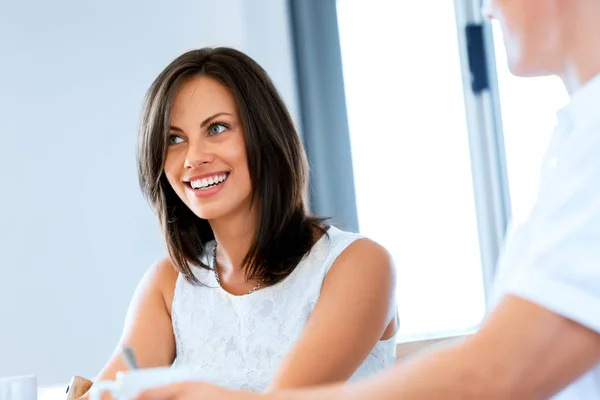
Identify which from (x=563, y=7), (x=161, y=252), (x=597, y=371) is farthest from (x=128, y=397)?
(x=161, y=252)

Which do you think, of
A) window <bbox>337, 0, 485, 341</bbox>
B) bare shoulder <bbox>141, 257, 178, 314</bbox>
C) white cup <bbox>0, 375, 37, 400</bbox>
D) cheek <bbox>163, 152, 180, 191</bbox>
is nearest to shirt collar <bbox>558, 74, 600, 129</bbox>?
white cup <bbox>0, 375, 37, 400</bbox>

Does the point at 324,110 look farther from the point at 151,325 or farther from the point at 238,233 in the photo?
the point at 151,325

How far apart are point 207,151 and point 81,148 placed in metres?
1.58

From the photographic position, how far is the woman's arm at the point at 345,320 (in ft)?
5.49

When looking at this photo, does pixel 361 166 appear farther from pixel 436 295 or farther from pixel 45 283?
pixel 45 283

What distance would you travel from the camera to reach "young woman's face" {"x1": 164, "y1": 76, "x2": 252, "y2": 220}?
6.57ft

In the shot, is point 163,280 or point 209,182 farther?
point 163,280

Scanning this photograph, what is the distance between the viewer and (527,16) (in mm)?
779

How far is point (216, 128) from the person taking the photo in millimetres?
2037

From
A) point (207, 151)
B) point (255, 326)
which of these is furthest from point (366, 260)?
point (207, 151)

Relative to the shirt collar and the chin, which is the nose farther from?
the shirt collar

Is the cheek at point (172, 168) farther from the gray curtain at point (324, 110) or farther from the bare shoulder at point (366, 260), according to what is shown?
the gray curtain at point (324, 110)

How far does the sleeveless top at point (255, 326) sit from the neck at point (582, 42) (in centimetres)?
122

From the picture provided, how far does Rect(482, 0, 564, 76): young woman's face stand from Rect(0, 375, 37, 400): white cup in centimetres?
93
